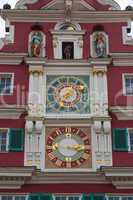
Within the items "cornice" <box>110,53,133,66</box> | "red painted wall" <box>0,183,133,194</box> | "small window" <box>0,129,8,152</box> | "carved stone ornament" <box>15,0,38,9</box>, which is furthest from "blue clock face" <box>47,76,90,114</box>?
"carved stone ornament" <box>15,0,38,9</box>

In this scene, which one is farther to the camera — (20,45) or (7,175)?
(20,45)

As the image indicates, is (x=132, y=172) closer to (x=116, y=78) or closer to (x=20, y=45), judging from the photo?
(x=116, y=78)

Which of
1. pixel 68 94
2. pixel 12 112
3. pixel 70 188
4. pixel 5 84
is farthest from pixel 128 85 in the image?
pixel 70 188

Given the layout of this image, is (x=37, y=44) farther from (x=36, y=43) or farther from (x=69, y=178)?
(x=69, y=178)

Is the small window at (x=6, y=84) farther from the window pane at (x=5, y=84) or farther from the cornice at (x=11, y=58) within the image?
the cornice at (x=11, y=58)

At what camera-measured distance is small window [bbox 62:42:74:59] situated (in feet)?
A: 85.0

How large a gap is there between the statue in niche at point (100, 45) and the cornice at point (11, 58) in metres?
3.02

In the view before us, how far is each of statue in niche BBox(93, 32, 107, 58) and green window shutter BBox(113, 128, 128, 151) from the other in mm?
3424

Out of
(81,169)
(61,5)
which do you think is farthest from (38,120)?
(61,5)

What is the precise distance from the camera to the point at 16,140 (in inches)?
929

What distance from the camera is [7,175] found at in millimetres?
22484

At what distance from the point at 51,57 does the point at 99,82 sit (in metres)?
2.35

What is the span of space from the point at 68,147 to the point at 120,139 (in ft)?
6.62

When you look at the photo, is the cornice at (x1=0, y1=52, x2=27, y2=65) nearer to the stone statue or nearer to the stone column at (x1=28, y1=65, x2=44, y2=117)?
the stone column at (x1=28, y1=65, x2=44, y2=117)
